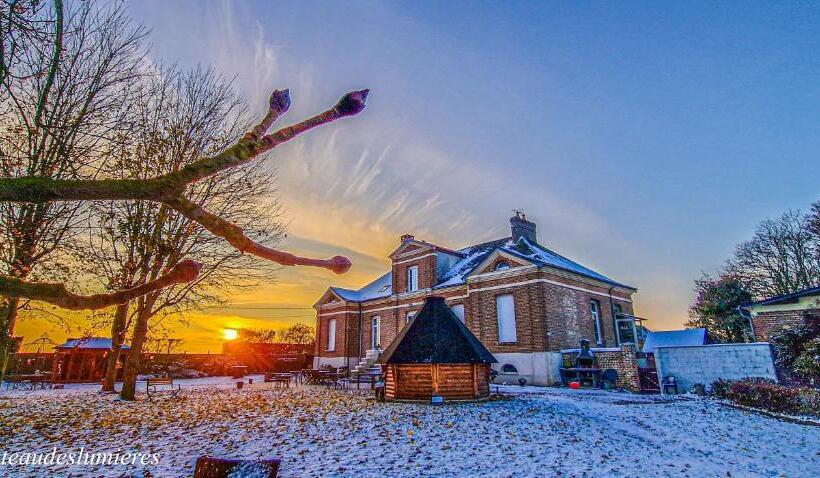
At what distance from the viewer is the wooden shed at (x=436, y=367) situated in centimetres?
1411

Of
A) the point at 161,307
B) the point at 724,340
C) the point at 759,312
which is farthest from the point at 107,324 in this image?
the point at 724,340

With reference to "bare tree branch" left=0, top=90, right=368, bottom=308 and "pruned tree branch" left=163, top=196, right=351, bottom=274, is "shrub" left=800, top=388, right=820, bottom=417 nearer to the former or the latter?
"pruned tree branch" left=163, top=196, right=351, bottom=274

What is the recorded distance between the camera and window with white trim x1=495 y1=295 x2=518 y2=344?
878 inches

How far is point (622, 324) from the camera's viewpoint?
25859mm

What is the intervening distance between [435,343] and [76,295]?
13.9 metres

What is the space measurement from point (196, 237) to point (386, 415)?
Answer: 1080 cm

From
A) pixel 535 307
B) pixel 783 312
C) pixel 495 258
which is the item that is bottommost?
pixel 783 312

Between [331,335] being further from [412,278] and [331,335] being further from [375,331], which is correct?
[412,278]

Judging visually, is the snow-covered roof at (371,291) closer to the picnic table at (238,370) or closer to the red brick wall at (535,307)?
the red brick wall at (535,307)

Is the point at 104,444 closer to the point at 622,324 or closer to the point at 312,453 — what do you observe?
the point at 312,453

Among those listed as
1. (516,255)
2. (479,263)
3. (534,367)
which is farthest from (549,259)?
(534,367)

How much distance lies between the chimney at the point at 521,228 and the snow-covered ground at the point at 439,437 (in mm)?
14293

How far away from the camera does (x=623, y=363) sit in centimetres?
1823

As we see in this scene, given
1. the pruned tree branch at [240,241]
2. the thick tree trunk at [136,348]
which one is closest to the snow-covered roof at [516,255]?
the thick tree trunk at [136,348]
